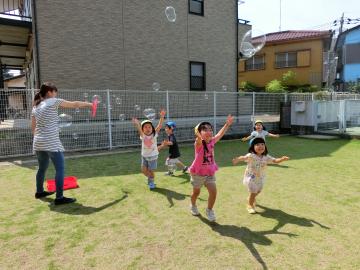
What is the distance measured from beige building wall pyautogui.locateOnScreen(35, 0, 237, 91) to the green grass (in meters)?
5.50

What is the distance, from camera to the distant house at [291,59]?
25141 mm

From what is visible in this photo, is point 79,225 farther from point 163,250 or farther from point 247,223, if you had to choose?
point 247,223

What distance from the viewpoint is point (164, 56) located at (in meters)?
12.8

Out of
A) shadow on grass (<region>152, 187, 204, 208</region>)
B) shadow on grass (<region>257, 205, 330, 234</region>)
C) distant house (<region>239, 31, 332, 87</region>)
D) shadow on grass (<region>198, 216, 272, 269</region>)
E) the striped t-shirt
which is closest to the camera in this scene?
shadow on grass (<region>198, 216, 272, 269</region>)

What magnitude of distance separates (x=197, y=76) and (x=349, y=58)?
2127 centimetres

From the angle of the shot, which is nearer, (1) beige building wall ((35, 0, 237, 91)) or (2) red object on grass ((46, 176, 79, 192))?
→ (2) red object on grass ((46, 176, 79, 192))

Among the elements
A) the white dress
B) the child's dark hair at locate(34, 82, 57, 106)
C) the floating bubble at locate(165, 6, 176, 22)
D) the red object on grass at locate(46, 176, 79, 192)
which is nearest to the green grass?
the red object on grass at locate(46, 176, 79, 192)

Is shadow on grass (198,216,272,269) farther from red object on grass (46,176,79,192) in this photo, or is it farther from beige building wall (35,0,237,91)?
beige building wall (35,0,237,91)

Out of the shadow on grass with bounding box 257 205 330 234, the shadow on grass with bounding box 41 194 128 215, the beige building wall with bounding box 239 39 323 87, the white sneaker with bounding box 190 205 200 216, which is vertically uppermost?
the beige building wall with bounding box 239 39 323 87

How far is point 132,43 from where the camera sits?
1198 centimetres

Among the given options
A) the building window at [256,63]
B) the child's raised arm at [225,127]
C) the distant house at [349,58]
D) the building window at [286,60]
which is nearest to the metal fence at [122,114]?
the child's raised arm at [225,127]

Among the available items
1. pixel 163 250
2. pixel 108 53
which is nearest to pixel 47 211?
pixel 163 250

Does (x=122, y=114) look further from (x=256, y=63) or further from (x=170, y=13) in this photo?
(x=256, y=63)

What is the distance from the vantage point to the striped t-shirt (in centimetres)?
443
